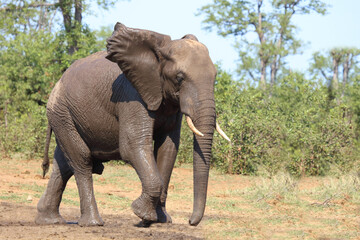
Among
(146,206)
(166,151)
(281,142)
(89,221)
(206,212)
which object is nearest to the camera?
(146,206)

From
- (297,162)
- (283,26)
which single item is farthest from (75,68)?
(283,26)

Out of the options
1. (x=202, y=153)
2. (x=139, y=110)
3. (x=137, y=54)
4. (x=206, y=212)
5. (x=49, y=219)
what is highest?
(x=137, y=54)

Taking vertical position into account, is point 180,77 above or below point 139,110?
above

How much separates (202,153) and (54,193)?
2521 millimetres

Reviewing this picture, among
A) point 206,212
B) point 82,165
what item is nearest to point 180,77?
point 82,165

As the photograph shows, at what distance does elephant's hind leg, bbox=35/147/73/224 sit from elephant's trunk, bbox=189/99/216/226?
7.40ft

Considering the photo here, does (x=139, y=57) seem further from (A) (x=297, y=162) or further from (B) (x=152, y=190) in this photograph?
(A) (x=297, y=162)

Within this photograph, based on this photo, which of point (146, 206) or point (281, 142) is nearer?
point (146, 206)

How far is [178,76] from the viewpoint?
5.14 m

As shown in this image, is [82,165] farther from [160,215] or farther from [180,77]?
[180,77]

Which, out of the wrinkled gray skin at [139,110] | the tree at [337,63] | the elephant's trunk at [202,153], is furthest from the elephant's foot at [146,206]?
the tree at [337,63]

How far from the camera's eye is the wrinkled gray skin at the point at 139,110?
197 inches

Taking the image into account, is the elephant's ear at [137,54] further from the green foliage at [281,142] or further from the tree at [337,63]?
the tree at [337,63]

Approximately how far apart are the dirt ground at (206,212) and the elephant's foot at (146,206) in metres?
0.28
